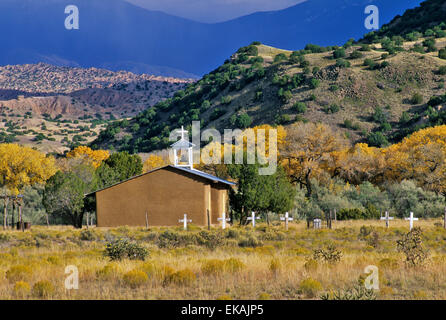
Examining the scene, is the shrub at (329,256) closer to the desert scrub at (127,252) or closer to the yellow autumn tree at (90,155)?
the desert scrub at (127,252)

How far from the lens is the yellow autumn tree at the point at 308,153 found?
196ft

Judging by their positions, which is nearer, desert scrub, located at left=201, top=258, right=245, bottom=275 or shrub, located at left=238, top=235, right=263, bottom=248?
desert scrub, located at left=201, top=258, right=245, bottom=275

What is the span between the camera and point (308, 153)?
199 ft

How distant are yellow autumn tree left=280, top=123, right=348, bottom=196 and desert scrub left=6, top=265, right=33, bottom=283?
4569 cm

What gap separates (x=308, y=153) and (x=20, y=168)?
32.7m

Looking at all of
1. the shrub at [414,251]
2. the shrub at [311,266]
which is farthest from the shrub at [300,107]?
A: the shrub at [311,266]

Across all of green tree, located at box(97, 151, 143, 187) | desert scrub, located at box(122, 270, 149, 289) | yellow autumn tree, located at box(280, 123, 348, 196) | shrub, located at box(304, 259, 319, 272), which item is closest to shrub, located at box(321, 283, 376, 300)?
shrub, located at box(304, 259, 319, 272)

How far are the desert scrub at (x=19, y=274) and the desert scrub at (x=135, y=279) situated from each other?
310 cm

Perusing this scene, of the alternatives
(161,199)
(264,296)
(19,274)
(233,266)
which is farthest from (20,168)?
(264,296)

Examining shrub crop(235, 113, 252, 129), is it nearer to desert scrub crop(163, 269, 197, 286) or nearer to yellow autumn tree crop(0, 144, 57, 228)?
yellow autumn tree crop(0, 144, 57, 228)

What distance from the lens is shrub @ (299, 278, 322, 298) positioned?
12496mm

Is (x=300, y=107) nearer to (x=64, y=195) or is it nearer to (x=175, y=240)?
(x=64, y=195)

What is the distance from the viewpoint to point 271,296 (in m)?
12.4
